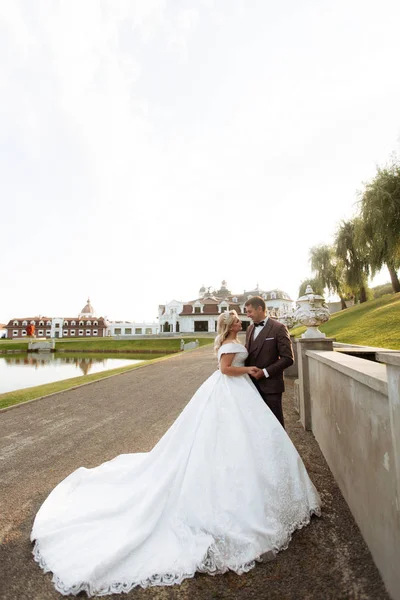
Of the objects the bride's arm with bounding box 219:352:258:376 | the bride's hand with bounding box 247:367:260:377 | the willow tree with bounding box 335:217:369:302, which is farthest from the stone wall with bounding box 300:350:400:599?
the willow tree with bounding box 335:217:369:302

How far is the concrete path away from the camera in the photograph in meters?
2.16

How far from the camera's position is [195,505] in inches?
104

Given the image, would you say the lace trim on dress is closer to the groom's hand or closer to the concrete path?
the concrete path

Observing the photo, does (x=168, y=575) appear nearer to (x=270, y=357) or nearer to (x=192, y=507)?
(x=192, y=507)

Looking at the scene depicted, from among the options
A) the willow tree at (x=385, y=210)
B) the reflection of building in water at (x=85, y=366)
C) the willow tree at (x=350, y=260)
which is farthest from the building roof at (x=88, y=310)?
the willow tree at (x=385, y=210)

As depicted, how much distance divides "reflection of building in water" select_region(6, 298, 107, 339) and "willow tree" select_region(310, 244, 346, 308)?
64.7m

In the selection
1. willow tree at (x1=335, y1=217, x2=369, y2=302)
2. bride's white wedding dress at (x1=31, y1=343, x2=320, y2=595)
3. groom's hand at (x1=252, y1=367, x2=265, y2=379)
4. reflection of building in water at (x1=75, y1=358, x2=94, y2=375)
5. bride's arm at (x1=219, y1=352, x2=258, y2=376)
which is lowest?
reflection of building in water at (x1=75, y1=358, x2=94, y2=375)

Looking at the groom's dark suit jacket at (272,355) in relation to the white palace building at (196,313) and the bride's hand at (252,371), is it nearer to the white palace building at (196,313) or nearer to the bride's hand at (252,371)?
the bride's hand at (252,371)

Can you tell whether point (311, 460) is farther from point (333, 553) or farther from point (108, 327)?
point (108, 327)

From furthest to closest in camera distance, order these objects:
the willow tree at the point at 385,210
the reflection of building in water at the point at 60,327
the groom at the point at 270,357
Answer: the reflection of building in water at the point at 60,327 → the willow tree at the point at 385,210 → the groom at the point at 270,357

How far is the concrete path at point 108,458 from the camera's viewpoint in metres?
2.16

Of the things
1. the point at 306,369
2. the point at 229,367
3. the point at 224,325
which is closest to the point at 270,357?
the point at 229,367

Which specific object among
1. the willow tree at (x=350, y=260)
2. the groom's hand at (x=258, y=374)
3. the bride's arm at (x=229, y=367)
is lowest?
the groom's hand at (x=258, y=374)

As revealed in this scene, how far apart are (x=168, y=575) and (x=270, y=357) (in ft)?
6.61
